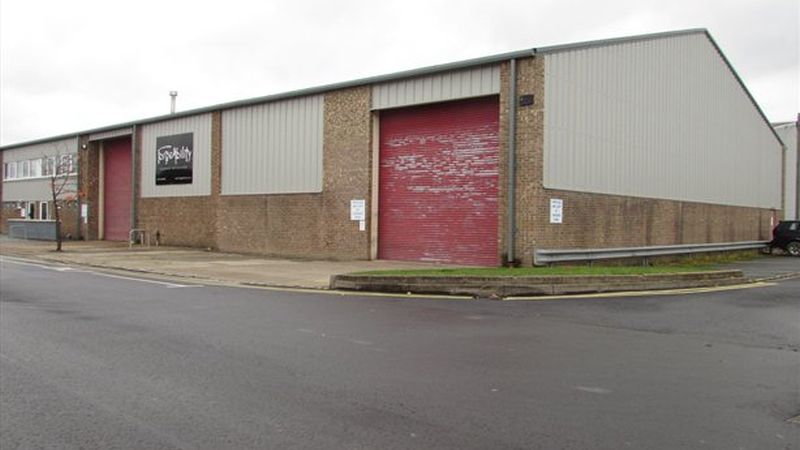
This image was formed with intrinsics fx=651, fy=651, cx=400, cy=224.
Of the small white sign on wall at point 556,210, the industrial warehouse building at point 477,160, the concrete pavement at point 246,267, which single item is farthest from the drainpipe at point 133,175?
the small white sign on wall at point 556,210

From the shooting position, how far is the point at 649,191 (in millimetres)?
23422

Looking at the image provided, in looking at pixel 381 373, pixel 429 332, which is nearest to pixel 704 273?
pixel 429 332

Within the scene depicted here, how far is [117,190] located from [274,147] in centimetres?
1584

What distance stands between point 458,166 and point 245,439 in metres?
16.5

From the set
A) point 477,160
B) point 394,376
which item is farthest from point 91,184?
point 394,376

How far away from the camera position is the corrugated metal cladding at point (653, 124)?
19016mm

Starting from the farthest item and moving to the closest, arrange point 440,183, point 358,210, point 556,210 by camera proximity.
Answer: point 358,210 < point 440,183 < point 556,210

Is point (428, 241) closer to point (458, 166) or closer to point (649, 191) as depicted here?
point (458, 166)

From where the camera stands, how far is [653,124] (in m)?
23.7

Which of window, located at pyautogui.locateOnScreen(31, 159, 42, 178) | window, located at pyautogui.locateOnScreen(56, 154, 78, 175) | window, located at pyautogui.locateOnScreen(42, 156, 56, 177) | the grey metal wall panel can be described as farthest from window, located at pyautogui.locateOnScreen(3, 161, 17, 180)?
the grey metal wall panel

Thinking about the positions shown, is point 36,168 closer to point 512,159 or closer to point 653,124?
point 512,159

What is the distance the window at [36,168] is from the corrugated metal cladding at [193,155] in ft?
49.6

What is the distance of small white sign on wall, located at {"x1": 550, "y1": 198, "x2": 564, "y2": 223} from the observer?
18.3m

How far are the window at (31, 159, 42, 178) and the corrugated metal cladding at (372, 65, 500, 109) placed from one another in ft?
106
